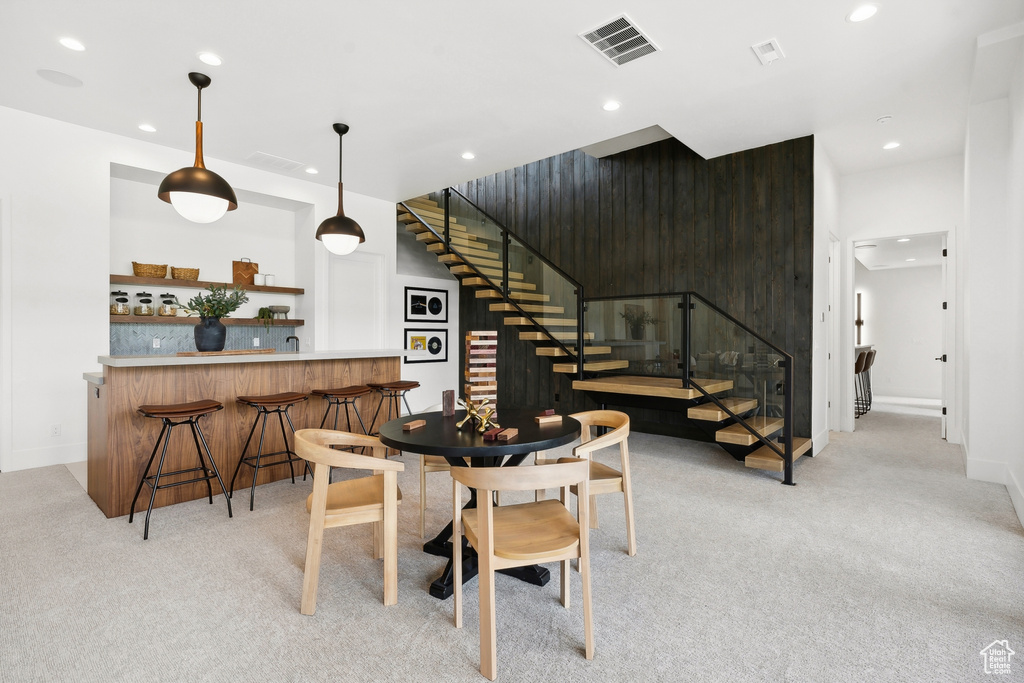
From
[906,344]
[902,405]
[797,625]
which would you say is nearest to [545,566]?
[797,625]

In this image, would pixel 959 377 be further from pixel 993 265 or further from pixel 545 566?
pixel 545 566

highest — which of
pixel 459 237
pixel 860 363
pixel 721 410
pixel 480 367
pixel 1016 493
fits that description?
pixel 459 237

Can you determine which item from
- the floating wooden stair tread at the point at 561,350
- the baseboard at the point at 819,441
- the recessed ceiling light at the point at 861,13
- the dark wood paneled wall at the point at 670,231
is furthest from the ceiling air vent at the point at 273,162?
the baseboard at the point at 819,441

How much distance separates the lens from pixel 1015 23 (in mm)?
3055

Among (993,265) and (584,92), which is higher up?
(584,92)

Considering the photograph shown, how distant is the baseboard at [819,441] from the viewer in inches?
192

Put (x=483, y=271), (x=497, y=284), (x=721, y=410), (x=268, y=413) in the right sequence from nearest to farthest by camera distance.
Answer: (x=268, y=413) → (x=721, y=410) → (x=497, y=284) → (x=483, y=271)

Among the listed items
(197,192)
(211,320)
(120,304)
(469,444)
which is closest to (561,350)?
(211,320)

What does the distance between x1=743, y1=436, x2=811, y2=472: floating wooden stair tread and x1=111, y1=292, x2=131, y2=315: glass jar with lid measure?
597cm

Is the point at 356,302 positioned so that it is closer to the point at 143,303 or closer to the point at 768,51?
the point at 143,303

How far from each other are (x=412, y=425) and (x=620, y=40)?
8.73 ft

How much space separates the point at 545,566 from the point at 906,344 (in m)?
10.5

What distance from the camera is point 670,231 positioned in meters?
5.90

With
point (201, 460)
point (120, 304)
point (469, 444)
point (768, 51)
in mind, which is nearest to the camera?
point (469, 444)
